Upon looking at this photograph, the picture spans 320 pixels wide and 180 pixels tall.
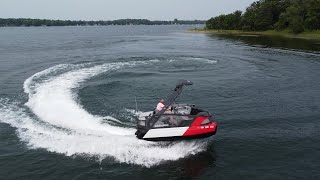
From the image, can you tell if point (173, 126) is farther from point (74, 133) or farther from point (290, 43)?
point (290, 43)

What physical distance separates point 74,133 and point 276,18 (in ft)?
460

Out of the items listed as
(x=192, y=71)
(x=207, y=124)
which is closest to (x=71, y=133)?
(x=207, y=124)

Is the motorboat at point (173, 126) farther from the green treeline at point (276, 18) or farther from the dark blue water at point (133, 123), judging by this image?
the green treeline at point (276, 18)

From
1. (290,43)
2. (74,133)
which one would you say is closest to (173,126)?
(74,133)

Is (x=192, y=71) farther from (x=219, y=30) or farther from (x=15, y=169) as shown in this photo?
(x=219, y=30)

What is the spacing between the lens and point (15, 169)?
23.1 meters

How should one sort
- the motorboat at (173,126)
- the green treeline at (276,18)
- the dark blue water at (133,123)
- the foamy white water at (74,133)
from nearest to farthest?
1. the dark blue water at (133,123)
2. the foamy white water at (74,133)
3. the motorboat at (173,126)
4. the green treeline at (276,18)

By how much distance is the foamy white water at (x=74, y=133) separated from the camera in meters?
24.4

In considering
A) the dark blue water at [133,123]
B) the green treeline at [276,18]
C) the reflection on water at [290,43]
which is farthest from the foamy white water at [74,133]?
the green treeline at [276,18]

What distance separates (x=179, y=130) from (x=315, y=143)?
35.4 feet

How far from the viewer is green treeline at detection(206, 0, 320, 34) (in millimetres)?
123125

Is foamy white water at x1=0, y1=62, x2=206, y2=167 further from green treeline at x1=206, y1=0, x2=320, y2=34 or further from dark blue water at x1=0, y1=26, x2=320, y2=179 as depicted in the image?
green treeline at x1=206, y1=0, x2=320, y2=34

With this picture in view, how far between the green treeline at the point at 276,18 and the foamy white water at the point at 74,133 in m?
106

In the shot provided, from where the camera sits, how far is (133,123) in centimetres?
2975
